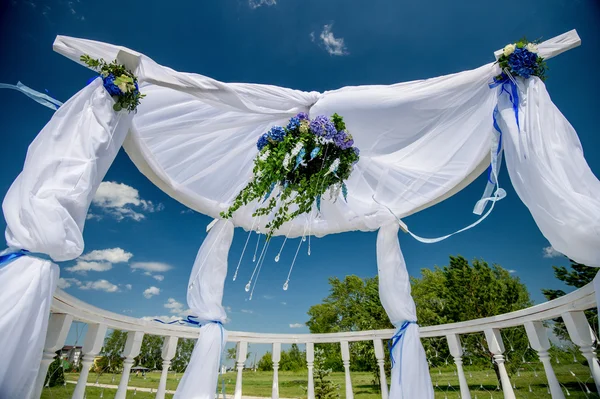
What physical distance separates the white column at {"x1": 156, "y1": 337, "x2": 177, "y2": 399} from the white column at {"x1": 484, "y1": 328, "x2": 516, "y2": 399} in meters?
2.76

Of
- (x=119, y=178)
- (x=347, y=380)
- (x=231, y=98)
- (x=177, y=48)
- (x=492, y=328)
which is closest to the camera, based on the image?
(x=231, y=98)

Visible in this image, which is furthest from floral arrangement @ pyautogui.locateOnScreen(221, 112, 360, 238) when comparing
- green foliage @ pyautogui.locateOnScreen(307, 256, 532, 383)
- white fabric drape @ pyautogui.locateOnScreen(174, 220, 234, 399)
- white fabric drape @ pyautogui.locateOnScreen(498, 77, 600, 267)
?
green foliage @ pyautogui.locateOnScreen(307, 256, 532, 383)

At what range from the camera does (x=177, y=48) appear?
257 inches

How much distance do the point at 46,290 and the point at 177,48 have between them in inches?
265

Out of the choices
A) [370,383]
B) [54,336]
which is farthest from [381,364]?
[54,336]

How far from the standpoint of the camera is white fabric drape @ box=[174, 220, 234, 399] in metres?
2.16

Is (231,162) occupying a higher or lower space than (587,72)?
lower

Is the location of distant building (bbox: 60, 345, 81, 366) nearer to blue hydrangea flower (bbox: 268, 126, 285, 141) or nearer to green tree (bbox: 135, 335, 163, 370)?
green tree (bbox: 135, 335, 163, 370)

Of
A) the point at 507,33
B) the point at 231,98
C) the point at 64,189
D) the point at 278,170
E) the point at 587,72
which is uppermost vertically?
the point at 587,72

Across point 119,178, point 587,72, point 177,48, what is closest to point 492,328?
point 177,48

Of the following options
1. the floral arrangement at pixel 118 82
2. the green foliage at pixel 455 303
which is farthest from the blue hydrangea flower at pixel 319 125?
the green foliage at pixel 455 303

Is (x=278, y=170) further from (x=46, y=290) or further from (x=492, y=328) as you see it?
(x=492, y=328)

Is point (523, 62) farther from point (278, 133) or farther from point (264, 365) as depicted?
point (264, 365)

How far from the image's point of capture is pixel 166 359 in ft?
8.39
